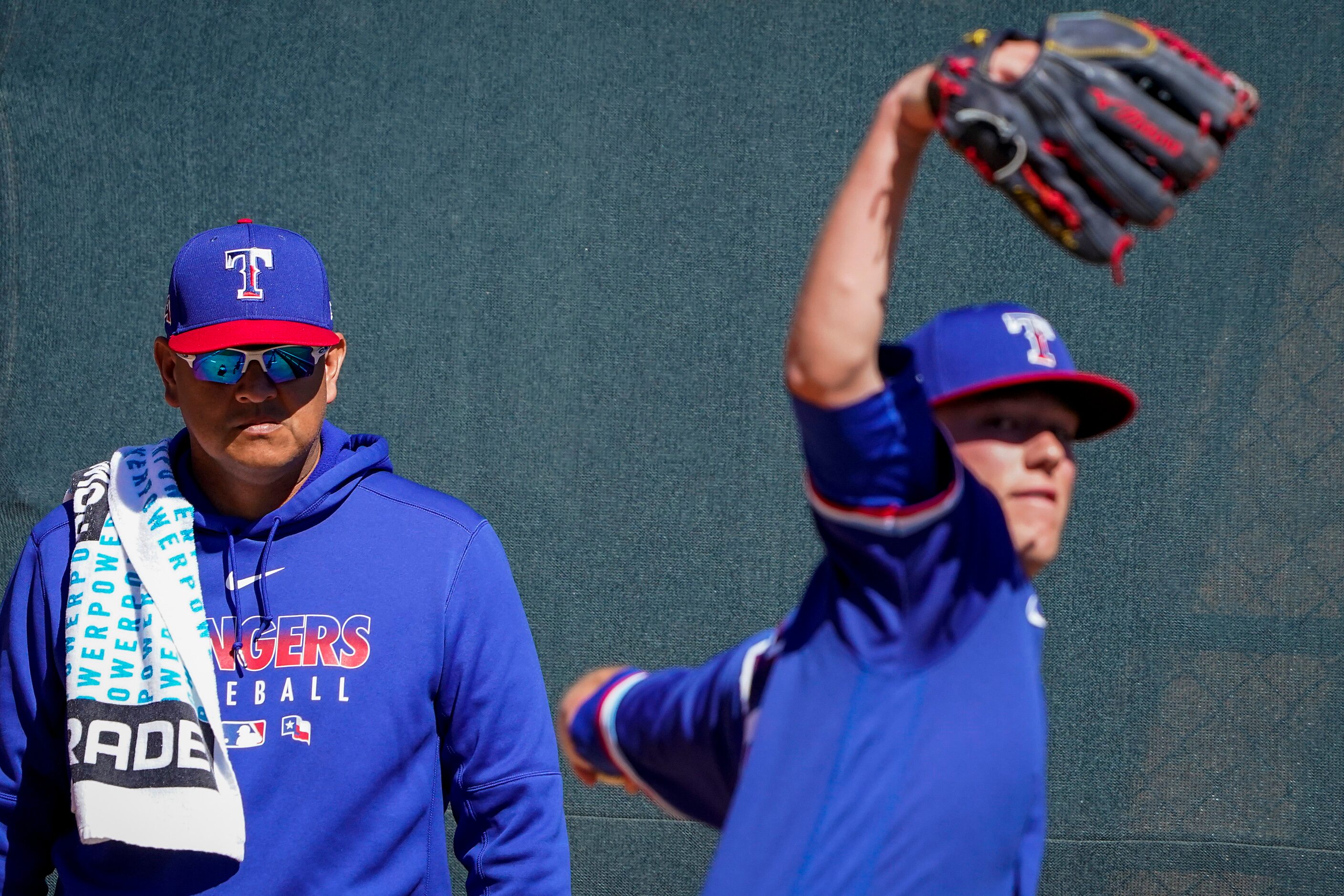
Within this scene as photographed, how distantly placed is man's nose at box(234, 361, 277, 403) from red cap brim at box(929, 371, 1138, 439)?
3.42ft

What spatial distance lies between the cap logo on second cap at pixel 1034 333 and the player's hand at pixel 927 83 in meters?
0.24

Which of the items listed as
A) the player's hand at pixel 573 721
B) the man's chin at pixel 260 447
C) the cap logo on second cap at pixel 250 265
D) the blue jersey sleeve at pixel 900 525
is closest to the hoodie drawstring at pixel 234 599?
the man's chin at pixel 260 447

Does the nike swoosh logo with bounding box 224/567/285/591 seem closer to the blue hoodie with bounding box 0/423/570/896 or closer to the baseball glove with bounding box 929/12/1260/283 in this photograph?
the blue hoodie with bounding box 0/423/570/896

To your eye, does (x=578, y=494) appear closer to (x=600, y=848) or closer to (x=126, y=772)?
(x=600, y=848)

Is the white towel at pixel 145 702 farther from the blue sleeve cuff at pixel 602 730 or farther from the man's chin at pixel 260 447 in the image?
the blue sleeve cuff at pixel 602 730

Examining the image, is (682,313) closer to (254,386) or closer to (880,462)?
(254,386)

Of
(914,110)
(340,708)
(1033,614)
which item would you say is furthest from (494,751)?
(914,110)

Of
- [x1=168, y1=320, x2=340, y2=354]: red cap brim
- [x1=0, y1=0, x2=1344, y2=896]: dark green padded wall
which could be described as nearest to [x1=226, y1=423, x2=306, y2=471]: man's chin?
[x1=168, y1=320, x2=340, y2=354]: red cap brim

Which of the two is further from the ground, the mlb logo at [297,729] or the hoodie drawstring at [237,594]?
the hoodie drawstring at [237,594]

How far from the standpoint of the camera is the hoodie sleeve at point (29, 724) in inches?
70.4

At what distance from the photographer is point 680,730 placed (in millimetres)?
1176

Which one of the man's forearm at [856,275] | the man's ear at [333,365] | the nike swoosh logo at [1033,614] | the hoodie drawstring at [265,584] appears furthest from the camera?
the man's ear at [333,365]

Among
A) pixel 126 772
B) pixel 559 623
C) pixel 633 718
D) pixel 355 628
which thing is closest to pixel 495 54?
pixel 559 623

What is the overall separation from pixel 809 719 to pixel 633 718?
0.30m
